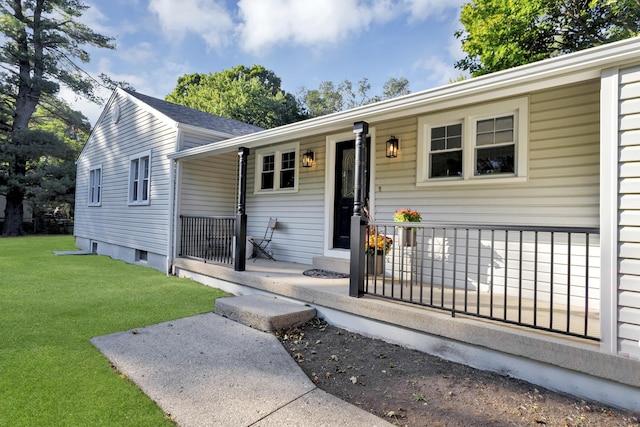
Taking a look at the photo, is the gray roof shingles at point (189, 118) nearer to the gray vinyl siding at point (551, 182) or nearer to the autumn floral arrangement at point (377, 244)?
the autumn floral arrangement at point (377, 244)

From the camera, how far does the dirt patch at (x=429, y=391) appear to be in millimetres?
2225

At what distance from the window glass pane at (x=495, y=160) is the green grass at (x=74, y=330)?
4157mm

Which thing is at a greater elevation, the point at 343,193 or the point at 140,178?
the point at 140,178

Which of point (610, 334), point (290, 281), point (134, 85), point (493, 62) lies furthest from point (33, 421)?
point (134, 85)

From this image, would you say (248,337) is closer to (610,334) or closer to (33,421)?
(33,421)

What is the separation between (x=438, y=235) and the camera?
4.80 meters

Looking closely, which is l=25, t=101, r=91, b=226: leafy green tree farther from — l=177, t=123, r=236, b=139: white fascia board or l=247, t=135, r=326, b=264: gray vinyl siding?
l=247, t=135, r=326, b=264: gray vinyl siding

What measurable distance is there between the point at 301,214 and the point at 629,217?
4888mm

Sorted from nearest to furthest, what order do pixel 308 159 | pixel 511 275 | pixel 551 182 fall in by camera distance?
pixel 551 182 → pixel 511 275 → pixel 308 159

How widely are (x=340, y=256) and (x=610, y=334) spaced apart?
387cm

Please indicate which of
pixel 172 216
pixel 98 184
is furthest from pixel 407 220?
pixel 98 184

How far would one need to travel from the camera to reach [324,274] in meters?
5.30

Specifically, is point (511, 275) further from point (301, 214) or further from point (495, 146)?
point (301, 214)

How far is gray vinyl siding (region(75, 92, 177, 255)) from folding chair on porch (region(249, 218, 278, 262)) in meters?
1.89
